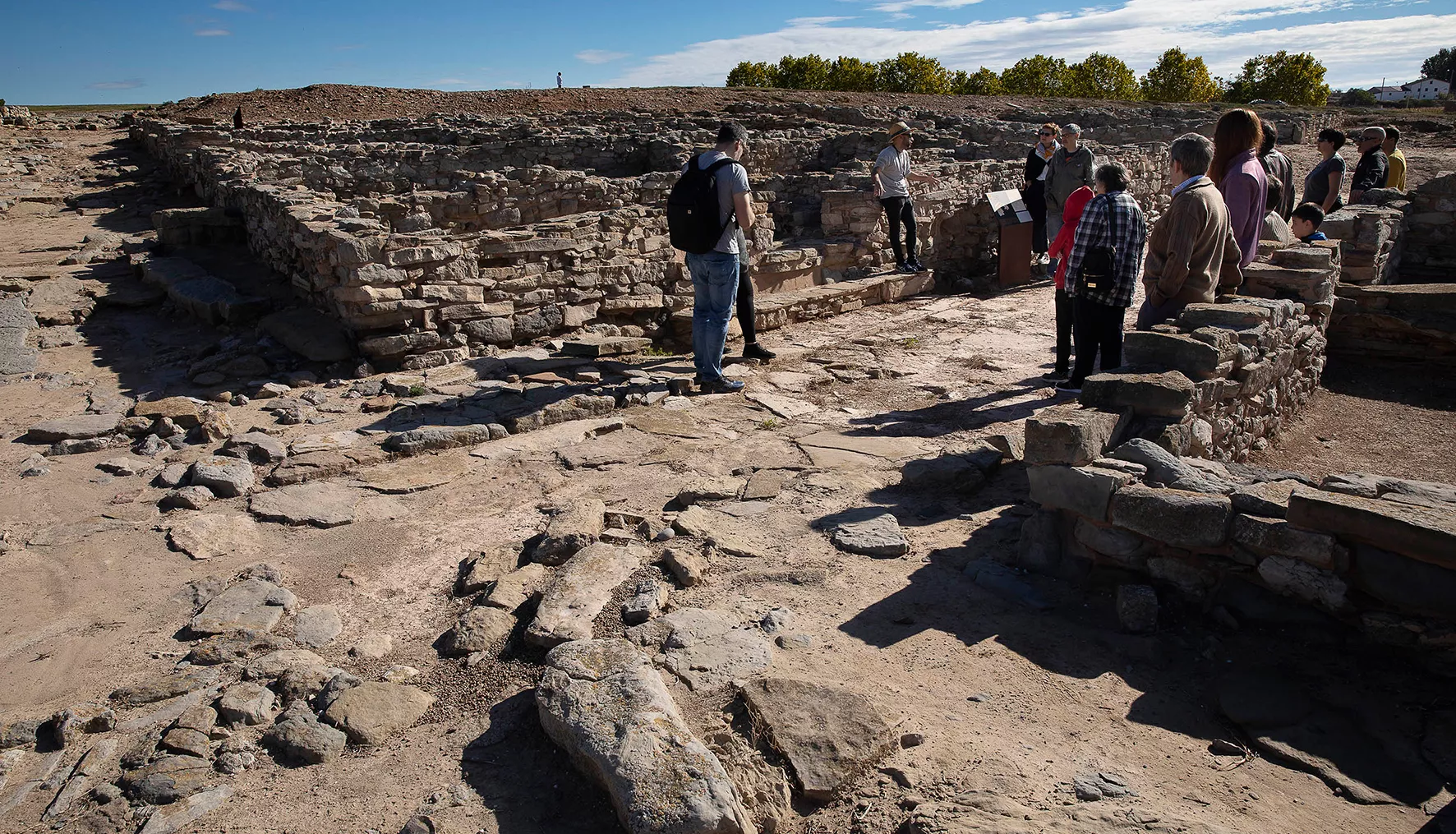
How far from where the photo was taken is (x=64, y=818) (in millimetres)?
2467

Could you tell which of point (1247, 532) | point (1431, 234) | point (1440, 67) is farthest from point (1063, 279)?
point (1440, 67)

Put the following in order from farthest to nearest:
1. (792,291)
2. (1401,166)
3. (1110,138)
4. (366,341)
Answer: (1110,138), (1401,166), (792,291), (366,341)

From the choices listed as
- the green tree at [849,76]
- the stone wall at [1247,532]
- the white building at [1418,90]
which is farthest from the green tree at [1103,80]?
the stone wall at [1247,532]

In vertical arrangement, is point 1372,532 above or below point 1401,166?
below

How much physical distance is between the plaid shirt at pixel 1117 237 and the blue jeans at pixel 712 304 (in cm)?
249

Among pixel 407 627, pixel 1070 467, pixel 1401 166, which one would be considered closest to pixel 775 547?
pixel 1070 467

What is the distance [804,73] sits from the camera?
49.8m

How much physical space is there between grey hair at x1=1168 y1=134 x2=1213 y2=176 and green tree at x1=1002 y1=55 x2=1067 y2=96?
5356 cm

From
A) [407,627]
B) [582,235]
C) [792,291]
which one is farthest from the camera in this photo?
[792,291]

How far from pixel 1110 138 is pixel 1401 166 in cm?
1690

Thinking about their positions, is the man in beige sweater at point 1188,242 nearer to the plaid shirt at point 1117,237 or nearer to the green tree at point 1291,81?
the plaid shirt at point 1117,237

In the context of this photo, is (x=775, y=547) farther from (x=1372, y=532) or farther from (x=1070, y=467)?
(x=1372, y=532)

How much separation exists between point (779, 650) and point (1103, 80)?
59611 millimetres

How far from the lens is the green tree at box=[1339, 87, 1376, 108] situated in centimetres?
5463
